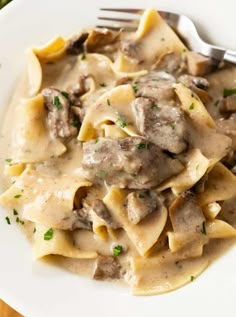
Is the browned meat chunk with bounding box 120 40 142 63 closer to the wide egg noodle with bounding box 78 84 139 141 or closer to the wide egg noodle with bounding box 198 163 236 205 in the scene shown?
the wide egg noodle with bounding box 78 84 139 141

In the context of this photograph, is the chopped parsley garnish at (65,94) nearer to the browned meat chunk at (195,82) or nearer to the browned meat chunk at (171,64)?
the browned meat chunk at (171,64)

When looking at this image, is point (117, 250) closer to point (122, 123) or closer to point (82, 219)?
point (82, 219)

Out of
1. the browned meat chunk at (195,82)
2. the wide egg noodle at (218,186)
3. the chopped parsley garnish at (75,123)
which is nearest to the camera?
the wide egg noodle at (218,186)

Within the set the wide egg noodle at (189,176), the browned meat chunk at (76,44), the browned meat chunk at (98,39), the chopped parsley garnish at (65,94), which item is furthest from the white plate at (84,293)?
the browned meat chunk at (98,39)

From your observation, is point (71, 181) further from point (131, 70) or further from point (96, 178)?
point (131, 70)

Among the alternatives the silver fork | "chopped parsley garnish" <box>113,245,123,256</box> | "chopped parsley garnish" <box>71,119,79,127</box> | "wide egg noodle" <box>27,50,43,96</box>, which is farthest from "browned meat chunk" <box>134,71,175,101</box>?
"chopped parsley garnish" <box>113,245,123,256</box>

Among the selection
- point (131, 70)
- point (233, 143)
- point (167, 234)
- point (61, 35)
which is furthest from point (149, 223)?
point (61, 35)
